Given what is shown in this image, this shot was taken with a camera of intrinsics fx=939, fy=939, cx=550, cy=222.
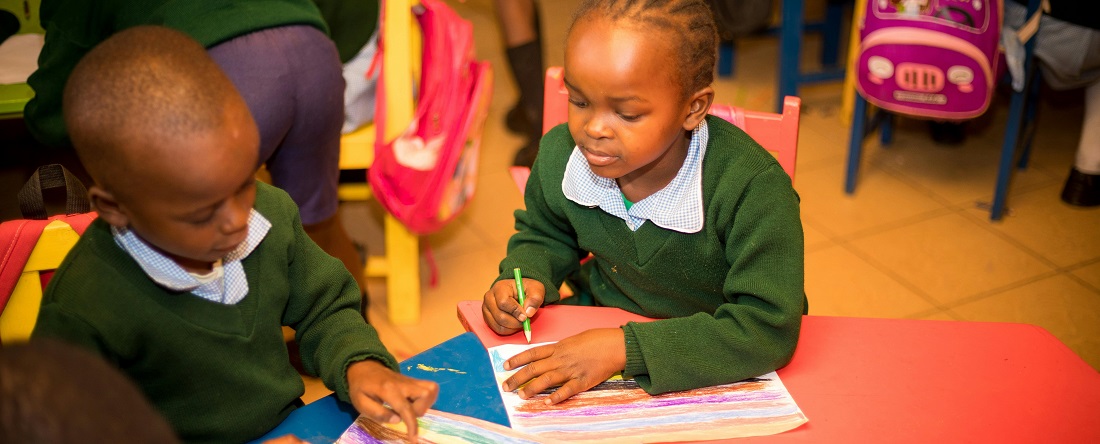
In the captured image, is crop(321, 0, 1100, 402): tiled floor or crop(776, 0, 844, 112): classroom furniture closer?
crop(321, 0, 1100, 402): tiled floor

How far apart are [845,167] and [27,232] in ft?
9.26

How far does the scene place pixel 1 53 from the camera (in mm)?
2344

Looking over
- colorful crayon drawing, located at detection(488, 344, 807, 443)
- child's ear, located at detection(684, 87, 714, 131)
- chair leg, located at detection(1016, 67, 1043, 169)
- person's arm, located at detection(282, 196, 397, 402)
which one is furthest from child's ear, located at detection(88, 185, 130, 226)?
chair leg, located at detection(1016, 67, 1043, 169)

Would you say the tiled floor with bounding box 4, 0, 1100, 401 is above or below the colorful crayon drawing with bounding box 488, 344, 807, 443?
below

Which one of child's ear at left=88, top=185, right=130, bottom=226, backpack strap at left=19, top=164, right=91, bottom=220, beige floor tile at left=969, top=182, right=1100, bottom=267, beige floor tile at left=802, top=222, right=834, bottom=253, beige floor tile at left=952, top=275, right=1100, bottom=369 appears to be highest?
child's ear at left=88, top=185, right=130, bottom=226

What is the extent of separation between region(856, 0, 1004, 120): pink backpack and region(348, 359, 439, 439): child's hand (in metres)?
2.25

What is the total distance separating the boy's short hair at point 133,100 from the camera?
939 mm

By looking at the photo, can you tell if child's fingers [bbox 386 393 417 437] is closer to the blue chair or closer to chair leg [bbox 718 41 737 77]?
the blue chair

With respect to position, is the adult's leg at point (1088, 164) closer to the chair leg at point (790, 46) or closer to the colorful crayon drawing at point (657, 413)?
the chair leg at point (790, 46)

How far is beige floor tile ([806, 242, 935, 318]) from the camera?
8.86 feet

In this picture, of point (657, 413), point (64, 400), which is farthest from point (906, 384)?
point (64, 400)

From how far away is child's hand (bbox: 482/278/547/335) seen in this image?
1.34m

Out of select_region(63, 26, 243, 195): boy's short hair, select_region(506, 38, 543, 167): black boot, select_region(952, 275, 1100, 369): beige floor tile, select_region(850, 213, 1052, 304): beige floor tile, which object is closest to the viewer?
select_region(63, 26, 243, 195): boy's short hair

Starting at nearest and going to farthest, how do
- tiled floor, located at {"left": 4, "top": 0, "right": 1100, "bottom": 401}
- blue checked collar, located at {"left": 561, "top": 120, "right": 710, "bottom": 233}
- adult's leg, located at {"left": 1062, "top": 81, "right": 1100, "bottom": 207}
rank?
blue checked collar, located at {"left": 561, "top": 120, "right": 710, "bottom": 233}
tiled floor, located at {"left": 4, "top": 0, "right": 1100, "bottom": 401}
adult's leg, located at {"left": 1062, "top": 81, "right": 1100, "bottom": 207}
